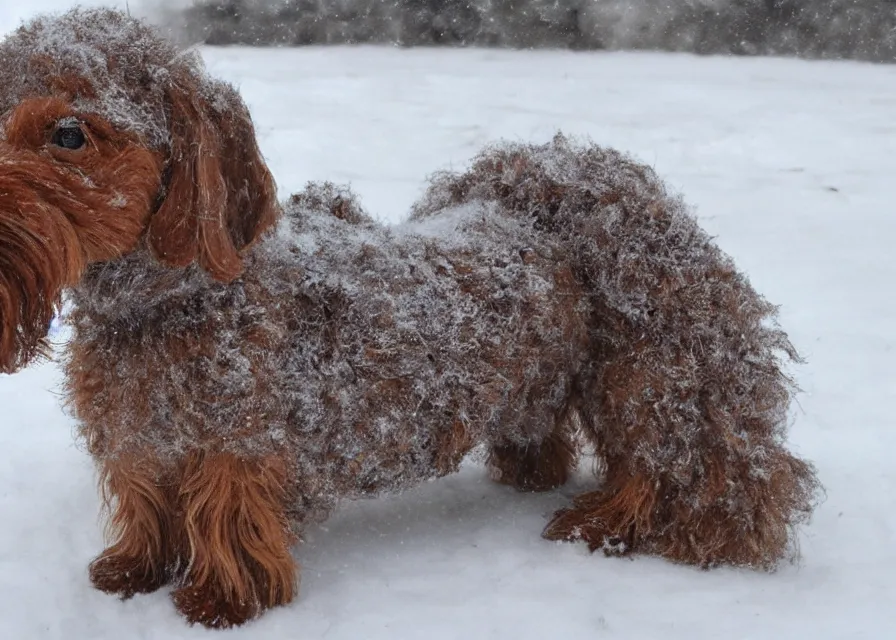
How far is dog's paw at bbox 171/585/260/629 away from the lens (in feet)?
11.7

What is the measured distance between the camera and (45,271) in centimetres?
278

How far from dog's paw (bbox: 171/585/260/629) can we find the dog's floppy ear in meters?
1.21

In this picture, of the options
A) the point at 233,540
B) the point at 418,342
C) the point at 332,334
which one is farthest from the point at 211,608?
the point at 418,342

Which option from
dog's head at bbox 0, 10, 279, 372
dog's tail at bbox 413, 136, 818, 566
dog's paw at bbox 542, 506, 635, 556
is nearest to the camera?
dog's head at bbox 0, 10, 279, 372

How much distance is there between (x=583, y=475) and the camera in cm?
487

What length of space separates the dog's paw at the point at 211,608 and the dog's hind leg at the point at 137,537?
189 mm

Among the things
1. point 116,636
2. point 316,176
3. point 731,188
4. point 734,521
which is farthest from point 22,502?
point 731,188

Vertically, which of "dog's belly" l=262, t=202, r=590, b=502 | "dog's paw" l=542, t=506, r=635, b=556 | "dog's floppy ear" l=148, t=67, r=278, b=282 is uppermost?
"dog's floppy ear" l=148, t=67, r=278, b=282

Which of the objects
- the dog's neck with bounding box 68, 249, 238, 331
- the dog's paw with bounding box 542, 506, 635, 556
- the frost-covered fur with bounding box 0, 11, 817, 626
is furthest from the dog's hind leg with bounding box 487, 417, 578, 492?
the dog's neck with bounding box 68, 249, 238, 331

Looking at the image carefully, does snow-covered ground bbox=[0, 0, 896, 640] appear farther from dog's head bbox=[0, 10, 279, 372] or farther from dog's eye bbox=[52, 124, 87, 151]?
dog's eye bbox=[52, 124, 87, 151]

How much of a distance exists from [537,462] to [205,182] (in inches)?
92.2

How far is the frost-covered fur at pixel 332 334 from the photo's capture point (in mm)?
2918

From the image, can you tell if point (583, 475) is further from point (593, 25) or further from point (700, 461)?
point (593, 25)

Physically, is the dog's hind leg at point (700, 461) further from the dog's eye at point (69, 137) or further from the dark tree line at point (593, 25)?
the dark tree line at point (593, 25)
